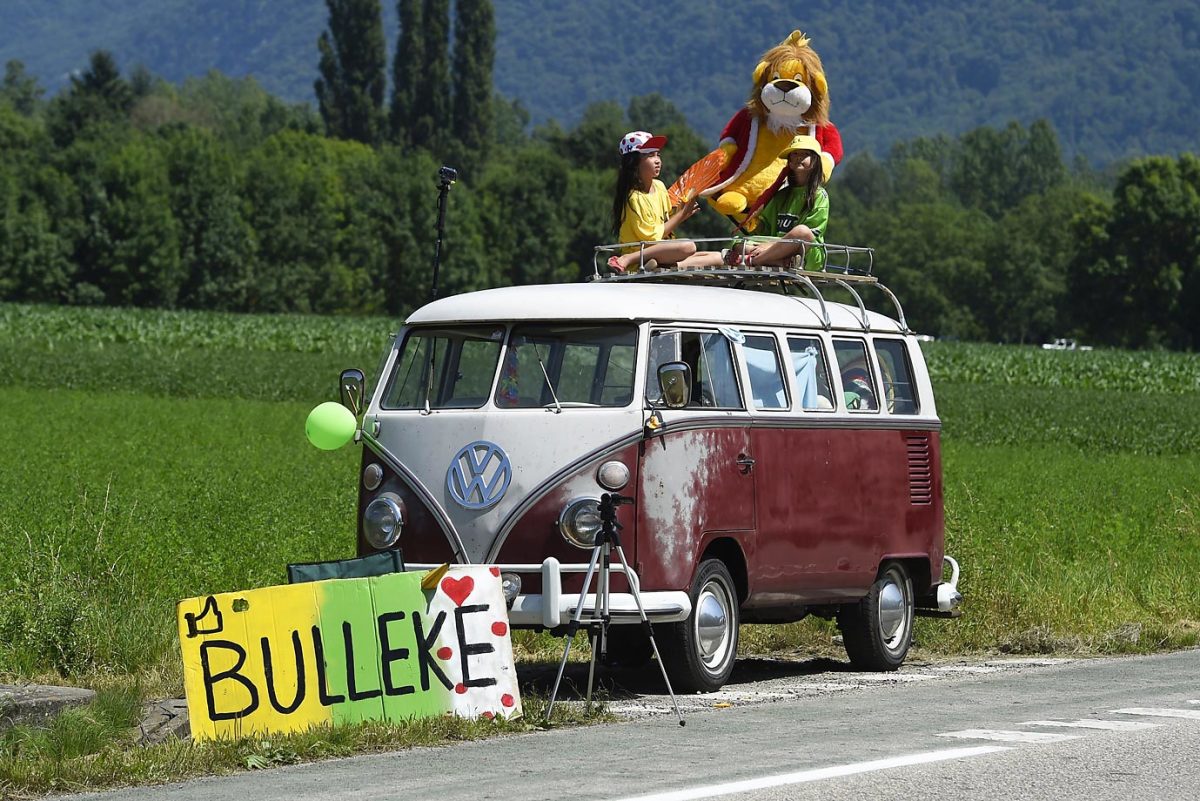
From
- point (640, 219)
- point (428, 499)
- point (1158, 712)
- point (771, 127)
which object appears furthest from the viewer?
point (771, 127)

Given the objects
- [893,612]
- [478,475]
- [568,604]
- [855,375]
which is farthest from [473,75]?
[568,604]

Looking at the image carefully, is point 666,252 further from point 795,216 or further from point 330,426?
point 330,426

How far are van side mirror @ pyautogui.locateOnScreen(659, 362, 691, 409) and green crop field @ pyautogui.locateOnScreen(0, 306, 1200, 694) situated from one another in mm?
3214

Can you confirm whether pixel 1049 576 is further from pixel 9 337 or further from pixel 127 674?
pixel 9 337

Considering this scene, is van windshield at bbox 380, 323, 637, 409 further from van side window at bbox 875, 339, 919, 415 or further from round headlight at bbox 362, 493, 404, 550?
van side window at bbox 875, 339, 919, 415

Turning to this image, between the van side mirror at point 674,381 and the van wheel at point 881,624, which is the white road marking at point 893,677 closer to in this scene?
the van wheel at point 881,624

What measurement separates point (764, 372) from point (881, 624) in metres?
2.18

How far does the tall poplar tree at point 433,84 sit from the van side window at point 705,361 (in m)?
134

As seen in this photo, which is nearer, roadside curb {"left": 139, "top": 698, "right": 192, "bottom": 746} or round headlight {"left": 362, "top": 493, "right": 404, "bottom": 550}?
roadside curb {"left": 139, "top": 698, "right": 192, "bottom": 746}

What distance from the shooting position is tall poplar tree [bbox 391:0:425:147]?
144125 millimetres

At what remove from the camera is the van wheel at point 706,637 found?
37.6 ft

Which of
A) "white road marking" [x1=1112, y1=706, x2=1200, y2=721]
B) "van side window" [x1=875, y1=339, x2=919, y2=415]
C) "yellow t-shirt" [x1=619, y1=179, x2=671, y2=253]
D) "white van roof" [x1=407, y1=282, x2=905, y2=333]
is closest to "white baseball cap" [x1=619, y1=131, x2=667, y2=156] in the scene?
"yellow t-shirt" [x1=619, y1=179, x2=671, y2=253]

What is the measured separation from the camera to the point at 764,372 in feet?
40.8

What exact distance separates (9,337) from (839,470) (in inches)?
2117
